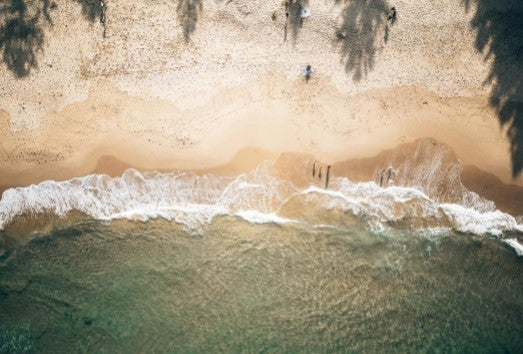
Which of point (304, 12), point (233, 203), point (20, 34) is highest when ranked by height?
Result: point (304, 12)

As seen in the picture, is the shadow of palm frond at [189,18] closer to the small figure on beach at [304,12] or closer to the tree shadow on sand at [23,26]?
the tree shadow on sand at [23,26]

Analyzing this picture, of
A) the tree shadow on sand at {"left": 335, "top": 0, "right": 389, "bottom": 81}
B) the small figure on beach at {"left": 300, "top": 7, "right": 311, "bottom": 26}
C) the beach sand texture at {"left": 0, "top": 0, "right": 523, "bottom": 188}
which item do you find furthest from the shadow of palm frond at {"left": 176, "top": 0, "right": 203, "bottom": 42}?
the tree shadow on sand at {"left": 335, "top": 0, "right": 389, "bottom": 81}

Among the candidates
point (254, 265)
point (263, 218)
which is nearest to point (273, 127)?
point (263, 218)

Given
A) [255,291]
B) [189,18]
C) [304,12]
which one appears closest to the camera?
[255,291]

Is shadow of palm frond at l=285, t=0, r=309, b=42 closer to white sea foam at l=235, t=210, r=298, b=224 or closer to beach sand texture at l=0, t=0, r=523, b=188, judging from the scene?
beach sand texture at l=0, t=0, r=523, b=188

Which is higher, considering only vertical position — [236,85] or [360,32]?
[360,32]

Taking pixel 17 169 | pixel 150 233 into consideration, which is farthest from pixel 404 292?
pixel 17 169

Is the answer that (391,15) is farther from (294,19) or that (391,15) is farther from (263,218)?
(263,218)
